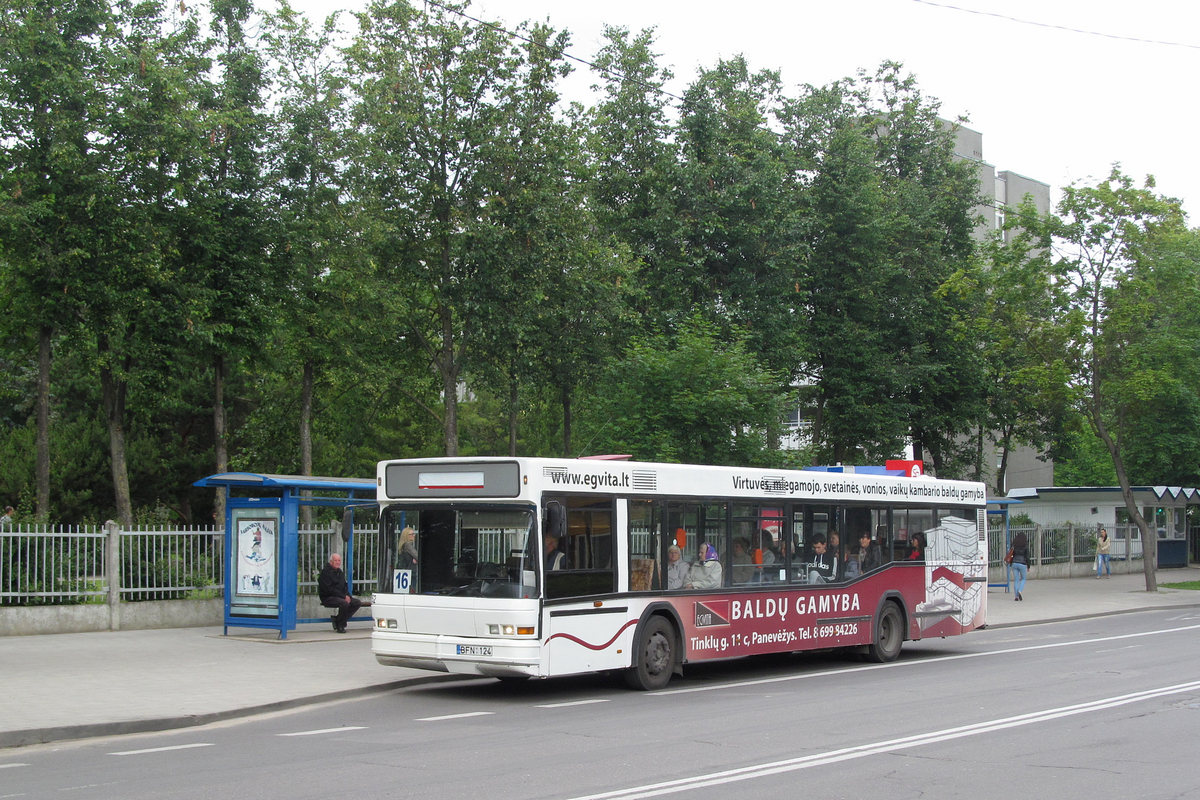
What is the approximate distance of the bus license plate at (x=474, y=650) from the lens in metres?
12.7

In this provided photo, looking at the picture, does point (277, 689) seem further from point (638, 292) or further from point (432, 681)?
point (638, 292)

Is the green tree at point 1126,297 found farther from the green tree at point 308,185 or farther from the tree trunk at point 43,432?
the tree trunk at point 43,432

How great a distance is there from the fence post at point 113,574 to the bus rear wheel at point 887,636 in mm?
12677

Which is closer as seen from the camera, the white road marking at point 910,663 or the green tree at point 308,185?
the white road marking at point 910,663

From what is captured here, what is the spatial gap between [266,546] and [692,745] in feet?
36.6

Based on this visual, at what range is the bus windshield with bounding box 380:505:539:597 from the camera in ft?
42.0

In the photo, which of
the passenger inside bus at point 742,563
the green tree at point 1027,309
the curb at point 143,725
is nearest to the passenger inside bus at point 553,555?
the curb at point 143,725

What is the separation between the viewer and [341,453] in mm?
45281

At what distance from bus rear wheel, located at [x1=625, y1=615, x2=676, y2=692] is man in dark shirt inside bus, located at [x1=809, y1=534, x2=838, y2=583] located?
123 inches

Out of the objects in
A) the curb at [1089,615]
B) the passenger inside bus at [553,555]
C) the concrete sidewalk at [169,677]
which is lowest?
the curb at [1089,615]

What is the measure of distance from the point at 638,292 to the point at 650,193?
392 cm

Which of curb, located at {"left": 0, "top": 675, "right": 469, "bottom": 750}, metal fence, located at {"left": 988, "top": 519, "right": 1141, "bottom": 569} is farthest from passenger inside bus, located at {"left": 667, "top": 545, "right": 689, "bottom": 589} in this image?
metal fence, located at {"left": 988, "top": 519, "right": 1141, "bottom": 569}

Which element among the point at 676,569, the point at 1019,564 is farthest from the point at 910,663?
the point at 1019,564

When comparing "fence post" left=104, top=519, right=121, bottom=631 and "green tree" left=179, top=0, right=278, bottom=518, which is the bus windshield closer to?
"fence post" left=104, top=519, right=121, bottom=631
